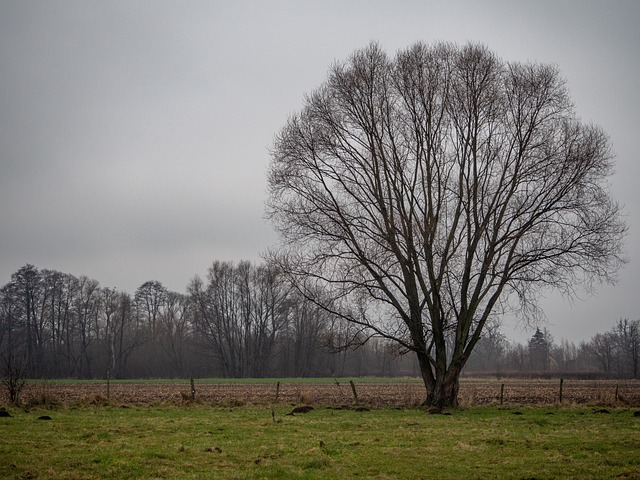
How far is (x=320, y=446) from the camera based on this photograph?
13.0m

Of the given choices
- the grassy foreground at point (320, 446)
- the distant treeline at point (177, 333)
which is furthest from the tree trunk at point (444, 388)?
the distant treeline at point (177, 333)

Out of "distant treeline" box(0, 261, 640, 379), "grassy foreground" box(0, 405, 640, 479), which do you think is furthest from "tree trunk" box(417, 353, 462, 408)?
"distant treeline" box(0, 261, 640, 379)

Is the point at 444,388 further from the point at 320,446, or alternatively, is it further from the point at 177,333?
the point at 177,333

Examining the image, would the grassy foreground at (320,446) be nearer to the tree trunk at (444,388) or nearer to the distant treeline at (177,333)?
the tree trunk at (444,388)

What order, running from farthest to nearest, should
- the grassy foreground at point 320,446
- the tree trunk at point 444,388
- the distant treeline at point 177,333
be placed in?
the distant treeline at point 177,333 < the tree trunk at point 444,388 < the grassy foreground at point 320,446

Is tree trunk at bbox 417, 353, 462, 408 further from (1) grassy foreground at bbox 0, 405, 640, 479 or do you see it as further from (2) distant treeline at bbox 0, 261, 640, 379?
(2) distant treeline at bbox 0, 261, 640, 379

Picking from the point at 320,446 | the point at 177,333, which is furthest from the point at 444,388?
the point at 177,333

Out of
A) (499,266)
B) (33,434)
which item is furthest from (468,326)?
(33,434)

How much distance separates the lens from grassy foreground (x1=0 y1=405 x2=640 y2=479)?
10109 millimetres

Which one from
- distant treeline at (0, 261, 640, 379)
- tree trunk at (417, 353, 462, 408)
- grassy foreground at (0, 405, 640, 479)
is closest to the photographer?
grassy foreground at (0, 405, 640, 479)

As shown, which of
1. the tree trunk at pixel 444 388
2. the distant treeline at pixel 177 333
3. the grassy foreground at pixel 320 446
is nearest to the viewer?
the grassy foreground at pixel 320 446

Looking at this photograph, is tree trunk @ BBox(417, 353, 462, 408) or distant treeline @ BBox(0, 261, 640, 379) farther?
distant treeline @ BBox(0, 261, 640, 379)

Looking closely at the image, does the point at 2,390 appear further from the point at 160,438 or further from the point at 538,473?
the point at 538,473

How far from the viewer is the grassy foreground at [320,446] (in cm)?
1011
